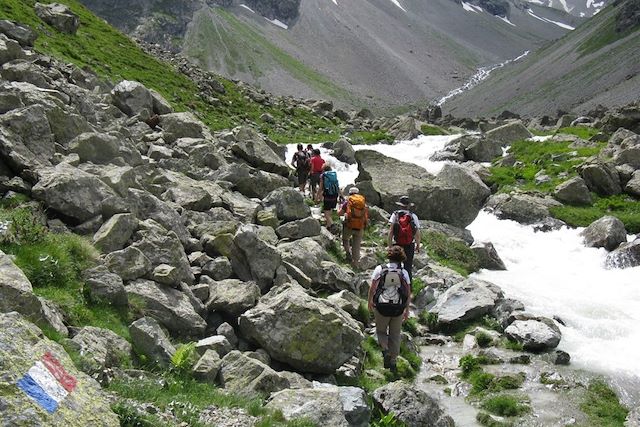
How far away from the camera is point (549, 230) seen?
32250mm

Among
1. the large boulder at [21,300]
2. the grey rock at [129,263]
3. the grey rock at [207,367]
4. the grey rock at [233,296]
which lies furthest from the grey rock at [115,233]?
the grey rock at [207,367]

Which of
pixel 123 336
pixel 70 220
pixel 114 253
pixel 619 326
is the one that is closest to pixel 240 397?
pixel 123 336

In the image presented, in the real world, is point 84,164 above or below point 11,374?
below

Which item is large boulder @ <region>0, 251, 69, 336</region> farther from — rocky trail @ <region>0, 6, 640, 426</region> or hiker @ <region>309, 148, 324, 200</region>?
hiker @ <region>309, 148, 324, 200</region>

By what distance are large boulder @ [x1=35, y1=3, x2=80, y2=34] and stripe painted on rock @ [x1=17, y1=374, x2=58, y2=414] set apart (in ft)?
189

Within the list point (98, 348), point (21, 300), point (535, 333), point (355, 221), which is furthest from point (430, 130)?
point (21, 300)

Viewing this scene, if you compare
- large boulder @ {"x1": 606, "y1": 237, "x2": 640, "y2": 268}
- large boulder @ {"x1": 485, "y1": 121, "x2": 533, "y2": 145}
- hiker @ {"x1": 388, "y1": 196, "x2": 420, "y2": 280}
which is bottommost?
hiker @ {"x1": 388, "y1": 196, "x2": 420, "y2": 280}

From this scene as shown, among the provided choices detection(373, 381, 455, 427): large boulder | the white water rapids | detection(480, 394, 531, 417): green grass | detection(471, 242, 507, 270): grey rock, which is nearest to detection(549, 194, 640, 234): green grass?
the white water rapids

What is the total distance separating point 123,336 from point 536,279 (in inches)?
813

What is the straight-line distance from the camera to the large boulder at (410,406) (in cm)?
1061

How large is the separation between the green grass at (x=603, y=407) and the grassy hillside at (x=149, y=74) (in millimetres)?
41451

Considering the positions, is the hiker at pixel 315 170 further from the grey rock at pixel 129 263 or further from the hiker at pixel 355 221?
the grey rock at pixel 129 263

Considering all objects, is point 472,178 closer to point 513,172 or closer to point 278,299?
point 513,172

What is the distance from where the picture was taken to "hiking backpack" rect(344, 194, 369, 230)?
20.7 meters
